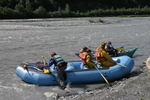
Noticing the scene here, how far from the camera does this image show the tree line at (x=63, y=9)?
5147cm

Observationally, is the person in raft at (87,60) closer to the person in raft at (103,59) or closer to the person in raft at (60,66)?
the person in raft at (103,59)

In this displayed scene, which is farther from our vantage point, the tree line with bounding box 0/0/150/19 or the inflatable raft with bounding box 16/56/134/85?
the tree line with bounding box 0/0/150/19

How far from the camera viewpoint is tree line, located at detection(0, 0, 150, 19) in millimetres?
51469

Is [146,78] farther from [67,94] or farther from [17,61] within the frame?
[17,61]

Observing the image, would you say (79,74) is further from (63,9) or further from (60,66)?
(63,9)

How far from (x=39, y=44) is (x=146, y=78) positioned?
11345mm

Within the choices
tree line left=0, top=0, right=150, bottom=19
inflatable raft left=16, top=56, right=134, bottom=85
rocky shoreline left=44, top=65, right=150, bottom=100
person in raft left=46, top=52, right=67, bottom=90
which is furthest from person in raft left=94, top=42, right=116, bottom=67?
tree line left=0, top=0, right=150, bottom=19

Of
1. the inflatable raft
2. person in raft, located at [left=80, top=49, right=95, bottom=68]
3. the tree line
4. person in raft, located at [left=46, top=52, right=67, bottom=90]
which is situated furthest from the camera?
the tree line

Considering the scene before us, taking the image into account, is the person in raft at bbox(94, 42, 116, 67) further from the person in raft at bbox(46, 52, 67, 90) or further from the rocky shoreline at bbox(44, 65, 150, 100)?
the person in raft at bbox(46, 52, 67, 90)

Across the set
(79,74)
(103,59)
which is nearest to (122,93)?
(79,74)

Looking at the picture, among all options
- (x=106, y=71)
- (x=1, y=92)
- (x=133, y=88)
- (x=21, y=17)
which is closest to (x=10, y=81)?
(x=1, y=92)

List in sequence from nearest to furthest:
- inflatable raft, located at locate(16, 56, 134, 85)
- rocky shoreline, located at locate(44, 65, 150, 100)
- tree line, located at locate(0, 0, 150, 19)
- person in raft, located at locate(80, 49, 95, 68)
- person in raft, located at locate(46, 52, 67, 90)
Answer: rocky shoreline, located at locate(44, 65, 150, 100)
person in raft, located at locate(46, 52, 67, 90)
inflatable raft, located at locate(16, 56, 134, 85)
person in raft, located at locate(80, 49, 95, 68)
tree line, located at locate(0, 0, 150, 19)

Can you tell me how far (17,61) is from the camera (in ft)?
39.5

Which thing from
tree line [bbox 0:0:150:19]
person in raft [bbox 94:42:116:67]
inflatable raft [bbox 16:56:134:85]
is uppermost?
person in raft [bbox 94:42:116:67]
